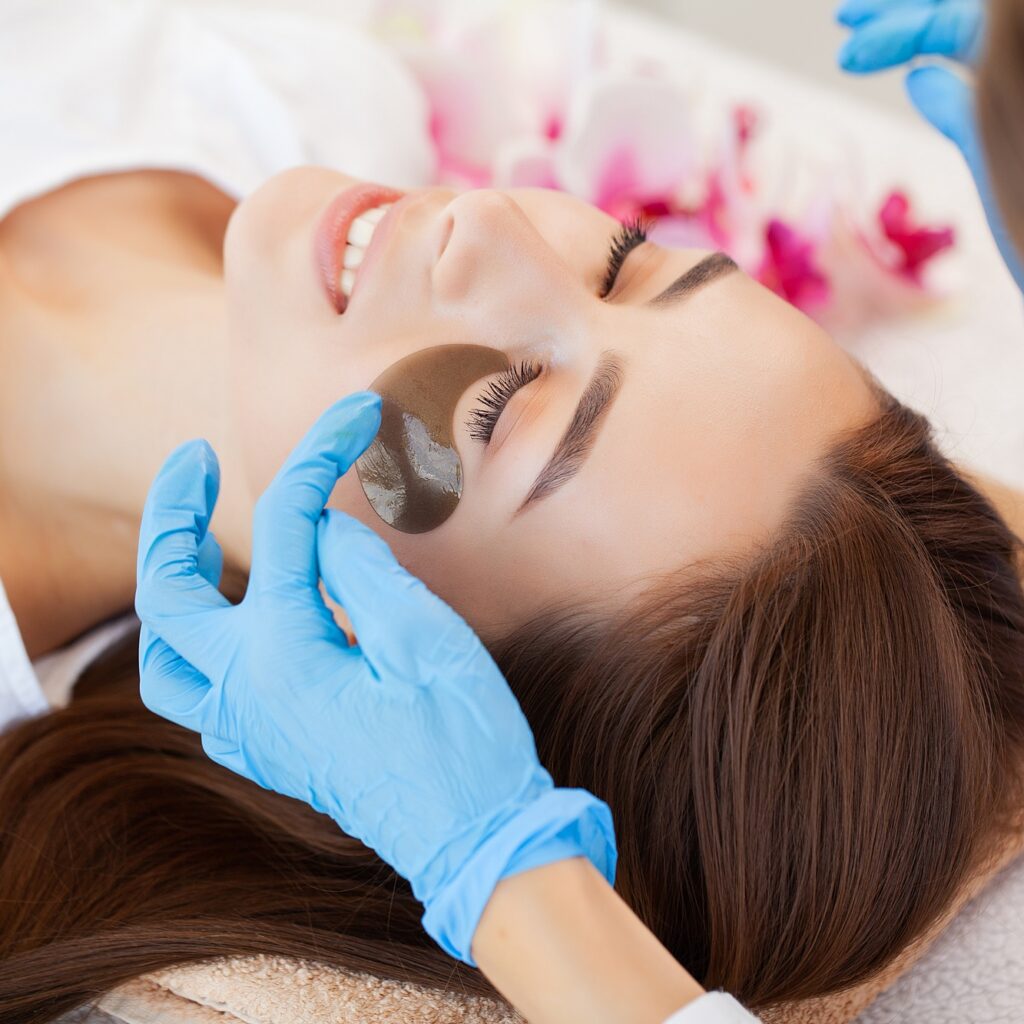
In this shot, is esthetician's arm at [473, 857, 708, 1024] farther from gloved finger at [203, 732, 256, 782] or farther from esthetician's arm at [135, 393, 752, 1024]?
gloved finger at [203, 732, 256, 782]

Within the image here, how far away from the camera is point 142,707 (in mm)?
1167

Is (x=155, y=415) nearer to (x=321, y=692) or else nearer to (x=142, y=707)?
(x=142, y=707)

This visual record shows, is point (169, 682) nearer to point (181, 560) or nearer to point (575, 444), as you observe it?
point (181, 560)

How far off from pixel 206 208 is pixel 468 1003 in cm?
117

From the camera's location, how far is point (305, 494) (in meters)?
0.78

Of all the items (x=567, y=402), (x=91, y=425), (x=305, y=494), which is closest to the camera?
(x=305, y=494)

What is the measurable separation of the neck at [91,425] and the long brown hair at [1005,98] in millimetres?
828

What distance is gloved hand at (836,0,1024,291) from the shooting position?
3.41ft

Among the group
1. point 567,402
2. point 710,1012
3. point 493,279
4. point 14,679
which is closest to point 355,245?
point 493,279

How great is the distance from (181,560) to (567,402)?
0.33m

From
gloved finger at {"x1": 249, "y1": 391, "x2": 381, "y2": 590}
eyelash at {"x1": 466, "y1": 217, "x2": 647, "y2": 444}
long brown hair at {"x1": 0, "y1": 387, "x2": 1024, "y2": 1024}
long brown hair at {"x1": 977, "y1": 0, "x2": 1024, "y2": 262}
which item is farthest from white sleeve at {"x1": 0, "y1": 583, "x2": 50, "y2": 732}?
long brown hair at {"x1": 977, "y1": 0, "x2": 1024, "y2": 262}

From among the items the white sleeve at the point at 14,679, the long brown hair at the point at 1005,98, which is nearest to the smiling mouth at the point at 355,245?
the white sleeve at the point at 14,679

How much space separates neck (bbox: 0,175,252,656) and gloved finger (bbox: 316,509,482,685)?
0.42m

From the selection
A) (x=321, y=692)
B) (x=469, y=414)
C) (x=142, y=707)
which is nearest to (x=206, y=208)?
(x=142, y=707)
